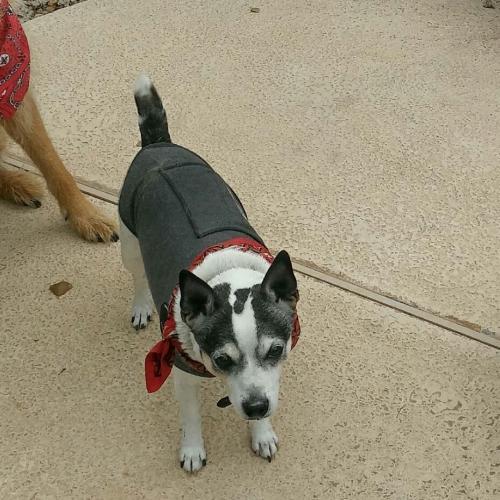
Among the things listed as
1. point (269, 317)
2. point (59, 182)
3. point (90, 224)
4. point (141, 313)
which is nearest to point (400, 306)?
point (141, 313)

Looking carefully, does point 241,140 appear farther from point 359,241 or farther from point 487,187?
point 487,187

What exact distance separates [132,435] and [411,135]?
2574mm

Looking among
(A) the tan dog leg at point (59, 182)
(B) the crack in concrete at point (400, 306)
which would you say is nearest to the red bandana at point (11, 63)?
(A) the tan dog leg at point (59, 182)

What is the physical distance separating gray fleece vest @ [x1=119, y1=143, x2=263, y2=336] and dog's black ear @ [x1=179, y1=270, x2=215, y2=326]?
0.28 meters

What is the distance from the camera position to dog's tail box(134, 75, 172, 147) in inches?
117

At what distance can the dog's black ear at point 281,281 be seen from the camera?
2.23 meters

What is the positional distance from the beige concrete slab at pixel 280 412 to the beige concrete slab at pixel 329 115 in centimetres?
35

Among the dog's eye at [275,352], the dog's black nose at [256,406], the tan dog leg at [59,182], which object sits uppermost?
the dog's eye at [275,352]

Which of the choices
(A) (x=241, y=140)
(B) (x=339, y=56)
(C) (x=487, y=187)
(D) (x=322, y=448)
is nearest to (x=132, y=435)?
(D) (x=322, y=448)

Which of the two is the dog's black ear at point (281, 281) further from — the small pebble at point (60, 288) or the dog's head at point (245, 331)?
the small pebble at point (60, 288)

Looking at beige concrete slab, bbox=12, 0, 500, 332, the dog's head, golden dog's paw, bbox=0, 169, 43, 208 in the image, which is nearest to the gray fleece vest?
the dog's head

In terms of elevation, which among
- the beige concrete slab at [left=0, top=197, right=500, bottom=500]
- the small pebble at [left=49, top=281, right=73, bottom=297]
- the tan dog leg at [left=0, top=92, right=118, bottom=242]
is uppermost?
the tan dog leg at [left=0, top=92, right=118, bottom=242]

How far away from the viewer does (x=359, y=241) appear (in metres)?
3.73

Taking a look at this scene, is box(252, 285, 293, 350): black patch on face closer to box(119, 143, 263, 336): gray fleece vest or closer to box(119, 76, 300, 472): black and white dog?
box(119, 76, 300, 472): black and white dog
